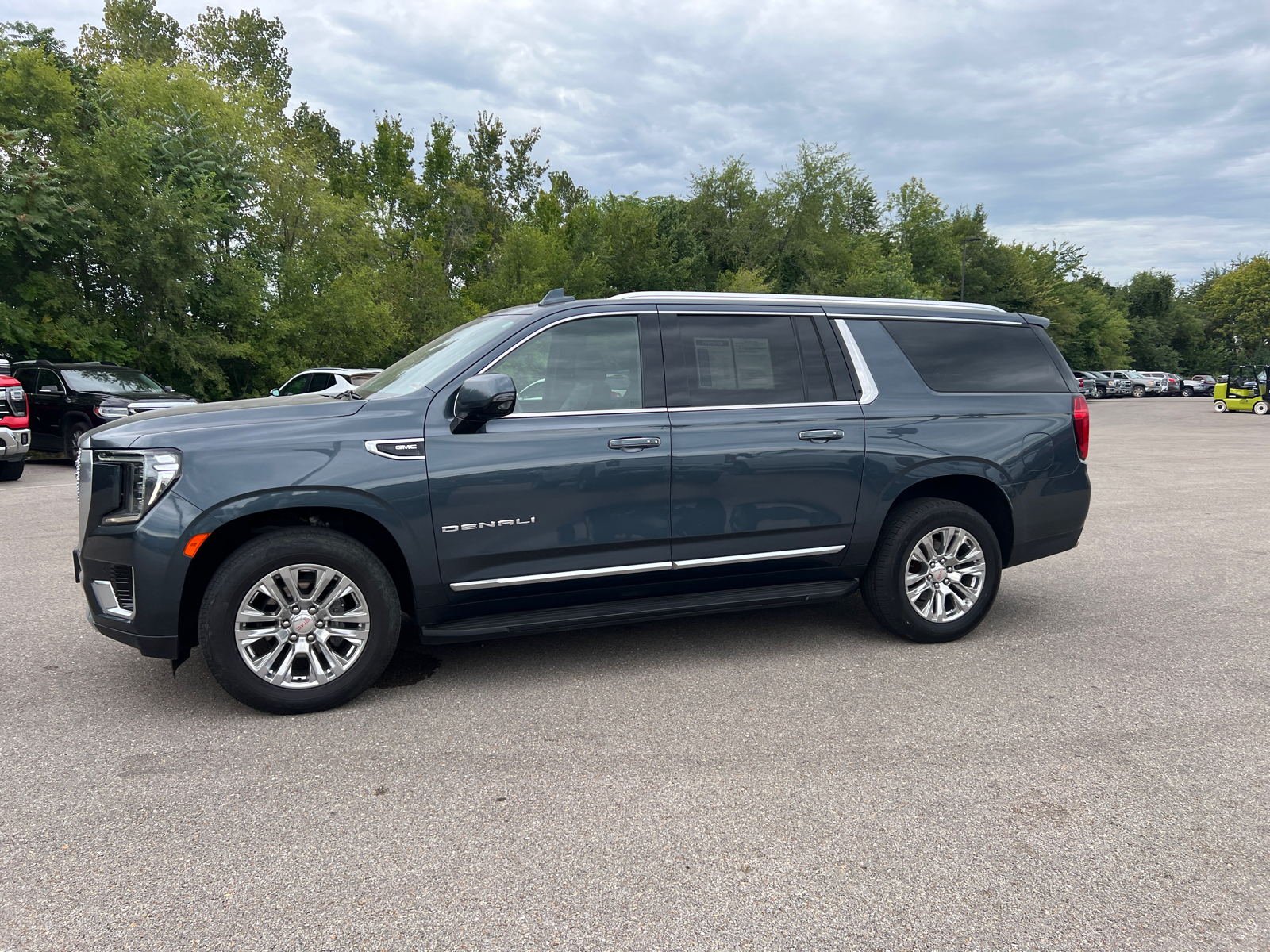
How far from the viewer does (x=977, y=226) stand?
252 ft

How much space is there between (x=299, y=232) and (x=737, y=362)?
29.6 metres

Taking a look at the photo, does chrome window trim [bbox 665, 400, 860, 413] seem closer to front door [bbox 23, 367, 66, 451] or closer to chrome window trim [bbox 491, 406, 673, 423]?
chrome window trim [bbox 491, 406, 673, 423]

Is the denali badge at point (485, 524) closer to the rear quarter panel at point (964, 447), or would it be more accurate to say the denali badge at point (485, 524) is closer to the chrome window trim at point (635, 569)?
Result: the chrome window trim at point (635, 569)

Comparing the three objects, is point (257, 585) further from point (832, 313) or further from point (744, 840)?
point (832, 313)

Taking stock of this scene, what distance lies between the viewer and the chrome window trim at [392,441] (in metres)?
4.02

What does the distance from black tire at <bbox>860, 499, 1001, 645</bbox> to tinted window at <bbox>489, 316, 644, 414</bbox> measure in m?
1.66

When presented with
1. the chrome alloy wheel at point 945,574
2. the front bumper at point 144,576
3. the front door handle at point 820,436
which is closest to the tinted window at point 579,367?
the front door handle at point 820,436

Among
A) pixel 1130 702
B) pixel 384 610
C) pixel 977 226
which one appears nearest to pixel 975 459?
pixel 1130 702

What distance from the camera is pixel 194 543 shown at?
12.5 ft

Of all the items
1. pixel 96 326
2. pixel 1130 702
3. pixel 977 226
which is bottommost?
pixel 1130 702

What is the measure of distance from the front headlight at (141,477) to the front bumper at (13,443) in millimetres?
10796

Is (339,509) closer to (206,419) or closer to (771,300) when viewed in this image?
(206,419)

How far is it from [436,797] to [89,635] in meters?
3.17

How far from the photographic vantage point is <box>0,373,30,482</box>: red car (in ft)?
40.9
